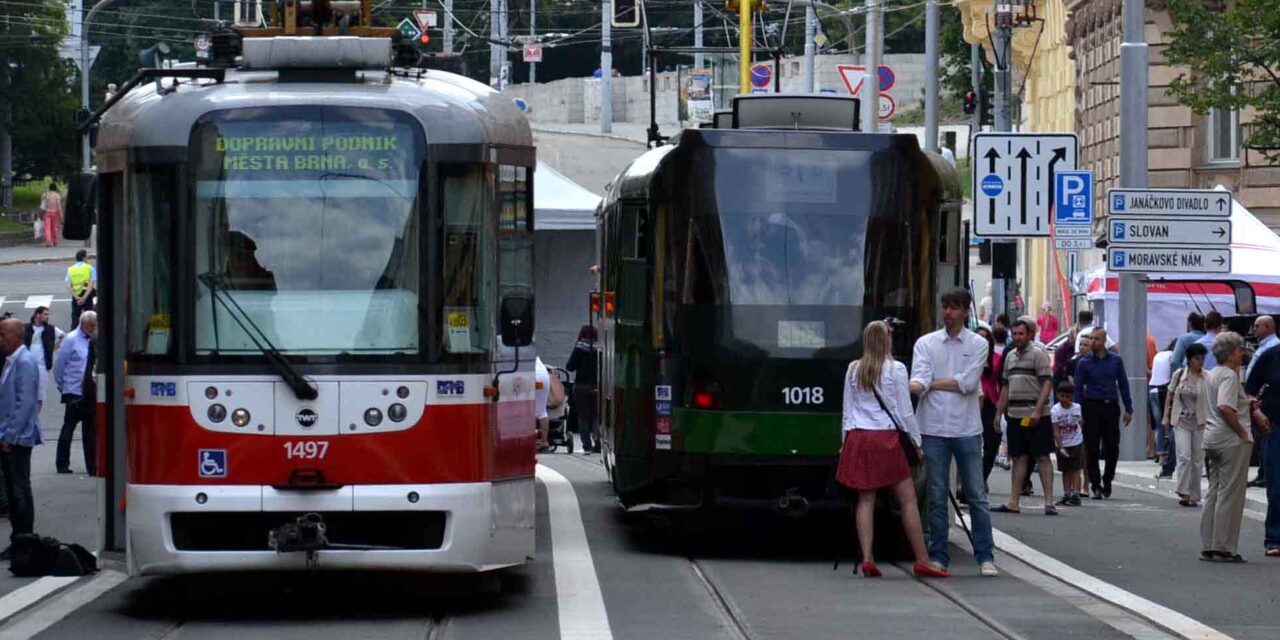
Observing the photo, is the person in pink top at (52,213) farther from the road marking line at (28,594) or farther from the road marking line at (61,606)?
the road marking line at (61,606)

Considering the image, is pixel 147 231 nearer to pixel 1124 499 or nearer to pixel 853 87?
pixel 1124 499

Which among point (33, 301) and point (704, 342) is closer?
Answer: point (704, 342)

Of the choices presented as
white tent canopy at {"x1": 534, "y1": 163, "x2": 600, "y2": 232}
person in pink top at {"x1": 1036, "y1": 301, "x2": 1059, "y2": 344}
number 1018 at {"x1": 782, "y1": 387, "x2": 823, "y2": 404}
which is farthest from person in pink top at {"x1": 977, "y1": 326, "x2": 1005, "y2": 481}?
person in pink top at {"x1": 1036, "y1": 301, "x2": 1059, "y2": 344}

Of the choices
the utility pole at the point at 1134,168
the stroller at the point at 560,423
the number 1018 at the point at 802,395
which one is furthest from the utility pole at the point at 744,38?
the number 1018 at the point at 802,395

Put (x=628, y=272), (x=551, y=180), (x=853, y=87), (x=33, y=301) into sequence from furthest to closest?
(x=33, y=301)
(x=853, y=87)
(x=551, y=180)
(x=628, y=272)

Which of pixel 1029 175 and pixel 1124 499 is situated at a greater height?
pixel 1029 175

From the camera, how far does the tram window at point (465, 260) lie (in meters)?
12.2

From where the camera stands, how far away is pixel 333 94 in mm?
12297

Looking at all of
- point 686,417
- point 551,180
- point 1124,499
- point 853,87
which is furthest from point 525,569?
point 853,87

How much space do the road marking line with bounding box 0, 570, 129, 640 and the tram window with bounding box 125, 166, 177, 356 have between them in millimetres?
1495

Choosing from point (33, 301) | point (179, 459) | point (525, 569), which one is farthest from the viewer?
point (33, 301)

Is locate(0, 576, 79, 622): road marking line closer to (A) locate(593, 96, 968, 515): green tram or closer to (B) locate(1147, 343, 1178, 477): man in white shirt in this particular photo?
(A) locate(593, 96, 968, 515): green tram

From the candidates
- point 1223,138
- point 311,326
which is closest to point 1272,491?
point 311,326

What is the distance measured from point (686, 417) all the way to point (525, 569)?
1631 mm
